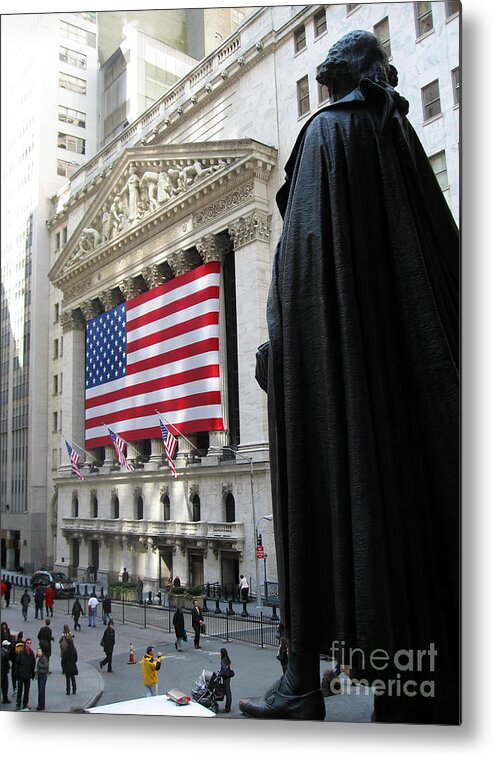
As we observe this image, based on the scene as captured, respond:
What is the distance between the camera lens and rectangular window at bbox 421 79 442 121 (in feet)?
28.0

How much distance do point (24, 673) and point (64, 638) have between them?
70cm

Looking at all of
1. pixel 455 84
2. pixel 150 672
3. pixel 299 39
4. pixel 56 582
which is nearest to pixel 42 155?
pixel 299 39

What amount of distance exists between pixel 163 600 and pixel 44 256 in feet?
21.1

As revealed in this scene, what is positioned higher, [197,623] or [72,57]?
[72,57]

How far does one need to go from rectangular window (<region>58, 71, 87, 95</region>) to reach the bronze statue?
8381mm

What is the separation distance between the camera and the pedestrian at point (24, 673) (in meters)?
8.28

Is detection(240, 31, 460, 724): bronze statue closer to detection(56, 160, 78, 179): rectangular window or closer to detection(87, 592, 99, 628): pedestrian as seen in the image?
detection(87, 592, 99, 628): pedestrian

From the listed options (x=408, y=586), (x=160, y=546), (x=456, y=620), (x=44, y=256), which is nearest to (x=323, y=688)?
(x=456, y=620)

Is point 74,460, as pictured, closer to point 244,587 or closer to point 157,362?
point 157,362

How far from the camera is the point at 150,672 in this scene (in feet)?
26.9

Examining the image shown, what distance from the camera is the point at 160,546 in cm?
1105

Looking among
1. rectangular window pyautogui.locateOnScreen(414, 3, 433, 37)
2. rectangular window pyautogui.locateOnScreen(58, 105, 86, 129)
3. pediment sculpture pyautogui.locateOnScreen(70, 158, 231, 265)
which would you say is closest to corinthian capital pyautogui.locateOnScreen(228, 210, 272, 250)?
pediment sculpture pyautogui.locateOnScreen(70, 158, 231, 265)

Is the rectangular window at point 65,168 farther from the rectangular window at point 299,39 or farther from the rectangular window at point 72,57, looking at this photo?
the rectangular window at point 299,39

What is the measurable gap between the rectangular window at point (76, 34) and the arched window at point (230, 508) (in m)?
7.47
